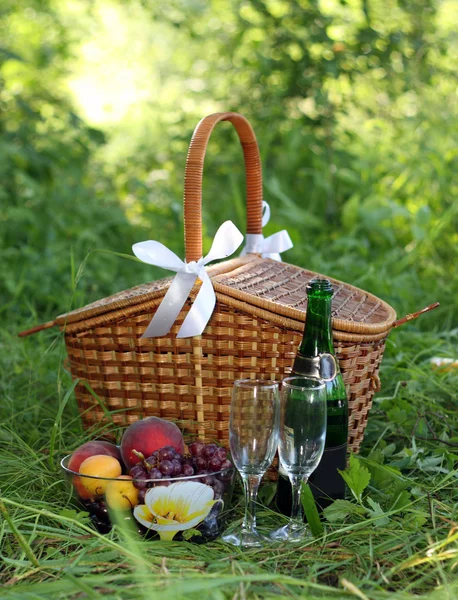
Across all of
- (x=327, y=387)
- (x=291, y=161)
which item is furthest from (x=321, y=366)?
(x=291, y=161)

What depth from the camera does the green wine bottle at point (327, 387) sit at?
1.33 metres

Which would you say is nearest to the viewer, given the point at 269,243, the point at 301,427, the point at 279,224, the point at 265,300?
the point at 301,427

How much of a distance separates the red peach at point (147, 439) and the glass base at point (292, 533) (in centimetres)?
25

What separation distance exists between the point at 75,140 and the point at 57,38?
123cm

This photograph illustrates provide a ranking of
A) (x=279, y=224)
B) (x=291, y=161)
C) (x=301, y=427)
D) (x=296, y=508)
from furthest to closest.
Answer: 1. (x=291, y=161)
2. (x=279, y=224)
3. (x=296, y=508)
4. (x=301, y=427)

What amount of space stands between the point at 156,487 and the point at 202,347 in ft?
1.15

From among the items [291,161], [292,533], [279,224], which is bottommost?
[279,224]

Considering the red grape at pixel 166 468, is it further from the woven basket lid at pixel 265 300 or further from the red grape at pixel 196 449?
the woven basket lid at pixel 265 300

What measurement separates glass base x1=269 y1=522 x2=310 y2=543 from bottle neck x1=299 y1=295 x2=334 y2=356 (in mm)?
321

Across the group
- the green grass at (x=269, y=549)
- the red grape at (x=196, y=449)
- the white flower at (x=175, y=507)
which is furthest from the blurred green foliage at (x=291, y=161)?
the white flower at (x=175, y=507)

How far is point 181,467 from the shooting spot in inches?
51.2

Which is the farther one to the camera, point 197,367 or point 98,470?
point 197,367

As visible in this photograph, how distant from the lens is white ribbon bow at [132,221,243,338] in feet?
4.67

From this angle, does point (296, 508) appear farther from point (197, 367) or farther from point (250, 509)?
point (197, 367)
